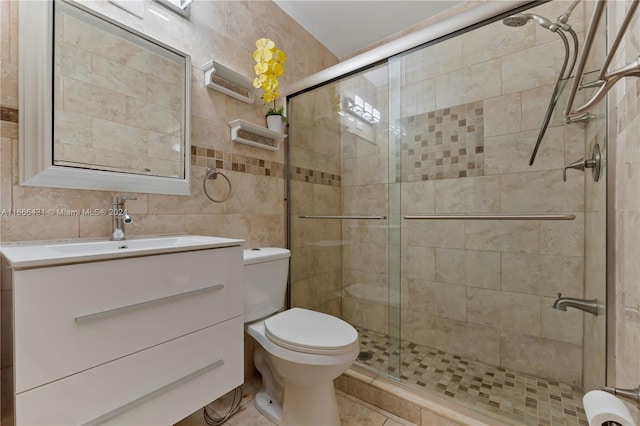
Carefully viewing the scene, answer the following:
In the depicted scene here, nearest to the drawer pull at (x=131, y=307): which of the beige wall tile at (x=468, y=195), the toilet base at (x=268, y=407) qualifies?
the toilet base at (x=268, y=407)

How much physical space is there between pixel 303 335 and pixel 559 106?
5.52 ft

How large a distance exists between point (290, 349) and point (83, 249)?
83cm

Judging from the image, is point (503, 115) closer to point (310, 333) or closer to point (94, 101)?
point (310, 333)

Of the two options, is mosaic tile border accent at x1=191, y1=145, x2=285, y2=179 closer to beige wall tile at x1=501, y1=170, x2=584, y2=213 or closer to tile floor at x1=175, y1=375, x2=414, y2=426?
tile floor at x1=175, y1=375, x2=414, y2=426

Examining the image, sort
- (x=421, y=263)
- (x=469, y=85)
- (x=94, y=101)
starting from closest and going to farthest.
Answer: (x=94, y=101)
(x=469, y=85)
(x=421, y=263)

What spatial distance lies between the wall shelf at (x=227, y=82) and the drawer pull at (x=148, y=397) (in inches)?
50.5

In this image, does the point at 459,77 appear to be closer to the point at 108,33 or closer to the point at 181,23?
the point at 181,23

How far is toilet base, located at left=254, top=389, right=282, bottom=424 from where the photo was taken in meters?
1.29

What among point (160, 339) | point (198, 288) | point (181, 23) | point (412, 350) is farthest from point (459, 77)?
point (160, 339)

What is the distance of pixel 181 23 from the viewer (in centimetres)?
134

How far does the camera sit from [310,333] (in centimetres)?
121

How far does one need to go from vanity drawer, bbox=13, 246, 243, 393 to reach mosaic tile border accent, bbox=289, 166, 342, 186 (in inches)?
38.8

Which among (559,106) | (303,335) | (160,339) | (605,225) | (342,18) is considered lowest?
(303,335)

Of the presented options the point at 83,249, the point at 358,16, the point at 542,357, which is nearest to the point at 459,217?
the point at 542,357
